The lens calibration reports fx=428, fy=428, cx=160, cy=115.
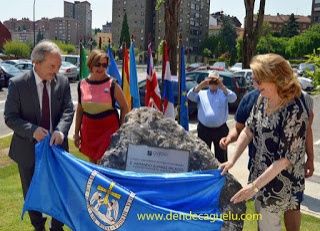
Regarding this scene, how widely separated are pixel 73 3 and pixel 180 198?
147444 millimetres

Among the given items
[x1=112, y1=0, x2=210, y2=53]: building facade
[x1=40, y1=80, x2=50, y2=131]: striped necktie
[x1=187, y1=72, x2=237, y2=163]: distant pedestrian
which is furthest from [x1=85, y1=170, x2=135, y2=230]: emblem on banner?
[x1=112, y1=0, x2=210, y2=53]: building facade

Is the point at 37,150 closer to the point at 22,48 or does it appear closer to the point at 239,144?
the point at 239,144

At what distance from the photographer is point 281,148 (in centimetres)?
309

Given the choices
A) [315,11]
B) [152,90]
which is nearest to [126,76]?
[152,90]

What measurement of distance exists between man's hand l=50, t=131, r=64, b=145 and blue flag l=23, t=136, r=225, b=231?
0.18 meters

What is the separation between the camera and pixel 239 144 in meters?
3.52

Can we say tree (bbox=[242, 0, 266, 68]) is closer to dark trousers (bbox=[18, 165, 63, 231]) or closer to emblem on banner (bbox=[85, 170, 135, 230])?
dark trousers (bbox=[18, 165, 63, 231])

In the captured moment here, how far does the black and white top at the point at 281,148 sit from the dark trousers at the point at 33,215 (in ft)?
6.89

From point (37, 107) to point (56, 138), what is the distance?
41 centimetres

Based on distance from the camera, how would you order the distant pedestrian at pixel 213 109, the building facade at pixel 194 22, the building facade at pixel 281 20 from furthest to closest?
the building facade at pixel 281 20 → the building facade at pixel 194 22 → the distant pedestrian at pixel 213 109

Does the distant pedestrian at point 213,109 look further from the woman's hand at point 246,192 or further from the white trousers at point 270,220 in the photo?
the woman's hand at point 246,192

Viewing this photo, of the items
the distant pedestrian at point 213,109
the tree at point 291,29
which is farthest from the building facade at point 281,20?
the distant pedestrian at point 213,109

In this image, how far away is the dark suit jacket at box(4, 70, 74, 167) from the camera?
12.9 ft

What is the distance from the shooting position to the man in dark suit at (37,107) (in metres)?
3.83
